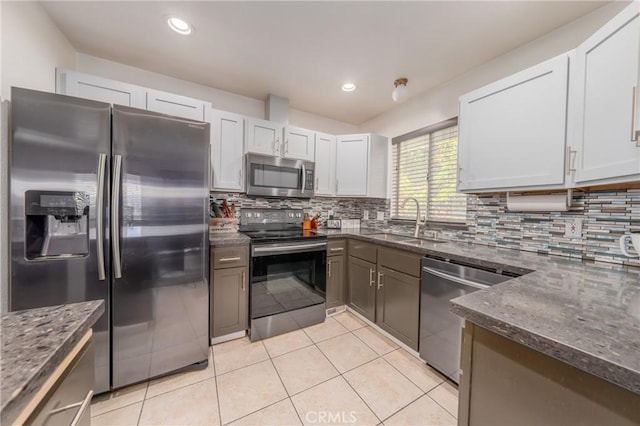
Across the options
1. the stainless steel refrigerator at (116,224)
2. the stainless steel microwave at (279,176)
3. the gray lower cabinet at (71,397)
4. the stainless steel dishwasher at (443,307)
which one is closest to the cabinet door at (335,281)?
the stainless steel microwave at (279,176)

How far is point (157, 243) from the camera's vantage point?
4.91 ft

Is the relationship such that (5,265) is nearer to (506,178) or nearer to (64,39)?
(64,39)

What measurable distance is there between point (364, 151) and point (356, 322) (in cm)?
200

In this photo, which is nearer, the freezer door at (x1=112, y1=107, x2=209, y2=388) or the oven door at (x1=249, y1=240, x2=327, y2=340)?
the freezer door at (x1=112, y1=107, x2=209, y2=388)

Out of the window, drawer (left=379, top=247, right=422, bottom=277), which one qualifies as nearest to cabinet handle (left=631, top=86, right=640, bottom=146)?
the window

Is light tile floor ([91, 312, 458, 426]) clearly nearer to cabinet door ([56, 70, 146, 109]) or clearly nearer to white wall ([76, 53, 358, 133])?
cabinet door ([56, 70, 146, 109])

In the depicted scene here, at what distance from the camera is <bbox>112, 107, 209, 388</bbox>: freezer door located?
4.63ft

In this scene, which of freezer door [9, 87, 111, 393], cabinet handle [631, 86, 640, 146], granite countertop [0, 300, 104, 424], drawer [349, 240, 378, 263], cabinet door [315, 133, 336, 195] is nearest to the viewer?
granite countertop [0, 300, 104, 424]

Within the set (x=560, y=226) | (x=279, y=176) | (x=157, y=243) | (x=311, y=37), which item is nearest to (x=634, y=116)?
(x=560, y=226)

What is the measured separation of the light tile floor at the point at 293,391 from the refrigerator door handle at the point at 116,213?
32.1 inches

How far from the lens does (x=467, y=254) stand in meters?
1.54

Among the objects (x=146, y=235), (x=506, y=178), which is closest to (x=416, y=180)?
(x=506, y=178)

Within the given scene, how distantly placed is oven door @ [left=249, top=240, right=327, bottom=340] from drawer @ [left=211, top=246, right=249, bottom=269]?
0.25ft

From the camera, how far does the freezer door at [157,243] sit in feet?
4.63
